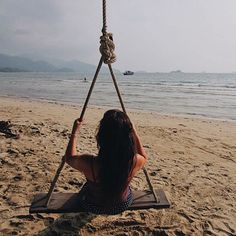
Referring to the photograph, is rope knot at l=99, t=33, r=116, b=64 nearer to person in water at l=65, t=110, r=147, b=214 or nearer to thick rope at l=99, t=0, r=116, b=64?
thick rope at l=99, t=0, r=116, b=64

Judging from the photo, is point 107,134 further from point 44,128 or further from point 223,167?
point 44,128

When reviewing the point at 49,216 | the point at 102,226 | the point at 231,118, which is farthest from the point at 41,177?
the point at 231,118

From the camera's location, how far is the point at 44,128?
830 centimetres

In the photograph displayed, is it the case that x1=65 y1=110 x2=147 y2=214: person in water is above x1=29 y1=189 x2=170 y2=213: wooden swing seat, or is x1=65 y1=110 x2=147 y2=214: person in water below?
above

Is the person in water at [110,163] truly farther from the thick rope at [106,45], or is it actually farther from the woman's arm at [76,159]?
the thick rope at [106,45]

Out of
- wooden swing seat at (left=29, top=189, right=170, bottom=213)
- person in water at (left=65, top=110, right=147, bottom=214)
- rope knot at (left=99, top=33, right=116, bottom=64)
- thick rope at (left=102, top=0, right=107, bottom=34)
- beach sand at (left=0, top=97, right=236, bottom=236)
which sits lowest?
beach sand at (left=0, top=97, right=236, bottom=236)

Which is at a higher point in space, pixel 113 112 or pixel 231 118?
pixel 113 112

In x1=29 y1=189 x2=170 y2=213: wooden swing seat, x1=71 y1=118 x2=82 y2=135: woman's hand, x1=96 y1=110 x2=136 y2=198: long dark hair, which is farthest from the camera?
x1=29 y1=189 x2=170 y2=213: wooden swing seat

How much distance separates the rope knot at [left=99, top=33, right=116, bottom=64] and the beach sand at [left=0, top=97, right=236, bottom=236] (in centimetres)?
197

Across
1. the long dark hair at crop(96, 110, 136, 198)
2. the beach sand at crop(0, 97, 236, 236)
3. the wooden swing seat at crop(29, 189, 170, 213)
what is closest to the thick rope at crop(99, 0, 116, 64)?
the long dark hair at crop(96, 110, 136, 198)

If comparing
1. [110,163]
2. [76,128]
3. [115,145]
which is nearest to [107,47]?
[76,128]

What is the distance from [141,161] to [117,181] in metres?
0.37

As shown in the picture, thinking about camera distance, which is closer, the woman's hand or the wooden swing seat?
the woman's hand

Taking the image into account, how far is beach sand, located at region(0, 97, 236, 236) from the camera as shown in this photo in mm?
3873
